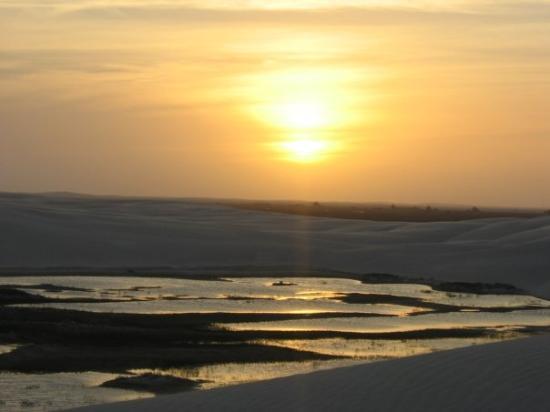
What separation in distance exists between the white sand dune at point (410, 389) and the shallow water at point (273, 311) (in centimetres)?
274

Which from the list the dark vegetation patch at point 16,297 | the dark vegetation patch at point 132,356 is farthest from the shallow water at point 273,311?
the dark vegetation patch at point 16,297

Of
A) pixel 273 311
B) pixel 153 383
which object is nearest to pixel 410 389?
pixel 153 383

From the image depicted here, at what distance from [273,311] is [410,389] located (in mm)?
14123

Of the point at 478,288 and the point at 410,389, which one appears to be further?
the point at 478,288

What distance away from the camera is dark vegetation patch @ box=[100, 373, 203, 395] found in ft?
51.0

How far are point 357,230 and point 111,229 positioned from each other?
17567 mm

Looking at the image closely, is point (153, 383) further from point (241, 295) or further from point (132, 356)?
point (241, 295)

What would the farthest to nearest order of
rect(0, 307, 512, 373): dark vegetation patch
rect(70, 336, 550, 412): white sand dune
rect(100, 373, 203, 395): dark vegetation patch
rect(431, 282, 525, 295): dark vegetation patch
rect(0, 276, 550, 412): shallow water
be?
rect(431, 282, 525, 295): dark vegetation patch, rect(0, 307, 512, 373): dark vegetation patch, rect(0, 276, 550, 412): shallow water, rect(100, 373, 203, 395): dark vegetation patch, rect(70, 336, 550, 412): white sand dune

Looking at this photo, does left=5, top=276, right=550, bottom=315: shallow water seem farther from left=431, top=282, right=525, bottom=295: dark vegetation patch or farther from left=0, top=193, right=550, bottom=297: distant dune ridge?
left=0, top=193, right=550, bottom=297: distant dune ridge

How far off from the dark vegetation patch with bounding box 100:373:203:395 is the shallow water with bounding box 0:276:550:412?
0.72ft

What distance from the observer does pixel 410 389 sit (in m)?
11.9

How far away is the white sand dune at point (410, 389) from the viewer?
11.4 meters

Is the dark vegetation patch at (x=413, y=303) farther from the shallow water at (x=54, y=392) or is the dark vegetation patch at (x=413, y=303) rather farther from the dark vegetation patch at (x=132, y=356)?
the shallow water at (x=54, y=392)

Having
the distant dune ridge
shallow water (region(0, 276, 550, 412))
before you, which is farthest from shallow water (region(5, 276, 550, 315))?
Answer: the distant dune ridge
